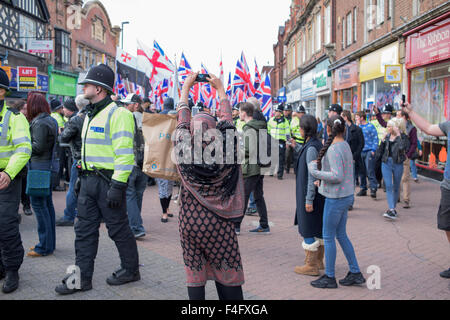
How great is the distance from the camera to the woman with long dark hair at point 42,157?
542 centimetres

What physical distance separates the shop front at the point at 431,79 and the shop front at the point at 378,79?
789 mm

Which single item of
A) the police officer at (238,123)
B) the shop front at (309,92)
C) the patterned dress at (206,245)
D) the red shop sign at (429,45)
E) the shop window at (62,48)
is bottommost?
the patterned dress at (206,245)

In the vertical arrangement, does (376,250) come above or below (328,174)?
below

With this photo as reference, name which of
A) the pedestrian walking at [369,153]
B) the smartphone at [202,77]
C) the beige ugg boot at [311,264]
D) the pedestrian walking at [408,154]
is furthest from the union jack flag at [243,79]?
the smartphone at [202,77]

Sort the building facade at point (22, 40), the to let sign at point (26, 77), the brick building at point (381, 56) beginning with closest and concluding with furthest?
the brick building at point (381, 56) < the to let sign at point (26, 77) < the building facade at point (22, 40)

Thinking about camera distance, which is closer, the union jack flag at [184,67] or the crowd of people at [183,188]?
the crowd of people at [183,188]

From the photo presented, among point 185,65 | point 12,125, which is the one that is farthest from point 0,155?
point 185,65

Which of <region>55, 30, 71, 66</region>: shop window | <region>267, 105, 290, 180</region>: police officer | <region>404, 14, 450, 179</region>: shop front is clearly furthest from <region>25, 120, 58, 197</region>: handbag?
<region>55, 30, 71, 66</region>: shop window

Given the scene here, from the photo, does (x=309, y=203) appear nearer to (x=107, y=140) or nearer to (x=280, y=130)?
(x=107, y=140)

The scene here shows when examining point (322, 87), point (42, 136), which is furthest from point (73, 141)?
point (322, 87)

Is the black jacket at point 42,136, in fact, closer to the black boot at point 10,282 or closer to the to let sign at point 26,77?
the black boot at point 10,282
